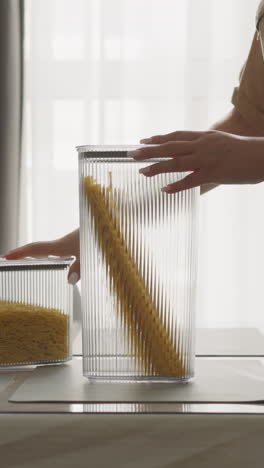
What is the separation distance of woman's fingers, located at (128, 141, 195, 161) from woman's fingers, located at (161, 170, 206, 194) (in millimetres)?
22

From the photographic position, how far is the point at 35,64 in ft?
8.78

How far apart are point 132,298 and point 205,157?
14cm

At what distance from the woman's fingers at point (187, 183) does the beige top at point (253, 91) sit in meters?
0.54

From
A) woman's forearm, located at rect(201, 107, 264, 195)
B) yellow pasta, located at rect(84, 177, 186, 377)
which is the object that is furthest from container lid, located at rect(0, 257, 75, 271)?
woman's forearm, located at rect(201, 107, 264, 195)

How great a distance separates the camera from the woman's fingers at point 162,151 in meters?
0.58

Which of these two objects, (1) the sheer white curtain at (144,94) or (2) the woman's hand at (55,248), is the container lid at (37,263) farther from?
(1) the sheer white curtain at (144,94)

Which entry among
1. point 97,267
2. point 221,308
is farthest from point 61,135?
point 97,267

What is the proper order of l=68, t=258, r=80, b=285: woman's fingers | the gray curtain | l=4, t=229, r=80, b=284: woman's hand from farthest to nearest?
the gray curtain, l=4, t=229, r=80, b=284: woman's hand, l=68, t=258, r=80, b=285: woman's fingers

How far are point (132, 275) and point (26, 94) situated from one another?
87.0 inches

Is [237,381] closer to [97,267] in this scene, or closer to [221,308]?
[97,267]

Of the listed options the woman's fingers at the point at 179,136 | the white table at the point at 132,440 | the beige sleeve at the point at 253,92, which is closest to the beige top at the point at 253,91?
the beige sleeve at the point at 253,92

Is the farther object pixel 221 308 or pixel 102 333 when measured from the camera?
pixel 221 308

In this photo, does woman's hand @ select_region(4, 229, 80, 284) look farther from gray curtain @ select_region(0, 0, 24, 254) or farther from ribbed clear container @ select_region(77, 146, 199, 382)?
gray curtain @ select_region(0, 0, 24, 254)

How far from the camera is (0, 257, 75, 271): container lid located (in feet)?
2.26
